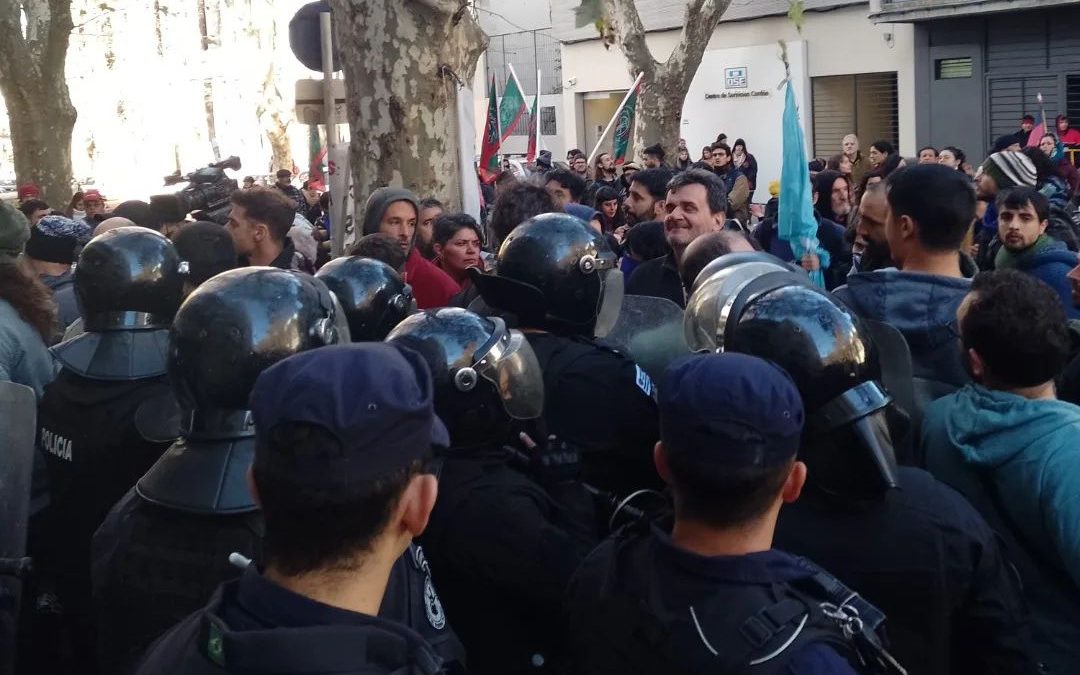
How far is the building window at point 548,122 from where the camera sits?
107ft

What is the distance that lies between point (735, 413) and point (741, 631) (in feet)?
1.19

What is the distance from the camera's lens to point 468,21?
6.76 meters

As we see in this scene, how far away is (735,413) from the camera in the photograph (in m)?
1.99

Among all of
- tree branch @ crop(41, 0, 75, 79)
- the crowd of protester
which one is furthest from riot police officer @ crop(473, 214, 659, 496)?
tree branch @ crop(41, 0, 75, 79)

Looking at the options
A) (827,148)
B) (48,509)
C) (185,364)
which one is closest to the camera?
(185,364)

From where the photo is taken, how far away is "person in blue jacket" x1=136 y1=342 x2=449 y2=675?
1.62 metres

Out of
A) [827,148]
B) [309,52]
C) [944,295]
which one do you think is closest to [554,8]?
[827,148]

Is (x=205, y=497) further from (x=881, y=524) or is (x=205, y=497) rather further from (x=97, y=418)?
(x=881, y=524)

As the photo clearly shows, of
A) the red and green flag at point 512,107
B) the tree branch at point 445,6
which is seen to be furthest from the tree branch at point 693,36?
the tree branch at point 445,6

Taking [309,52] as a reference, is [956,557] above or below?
below

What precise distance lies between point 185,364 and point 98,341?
0.95 meters

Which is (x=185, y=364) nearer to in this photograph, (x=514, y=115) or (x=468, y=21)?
(x=468, y=21)

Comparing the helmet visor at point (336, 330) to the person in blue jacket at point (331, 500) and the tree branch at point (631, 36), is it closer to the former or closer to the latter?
the person in blue jacket at point (331, 500)

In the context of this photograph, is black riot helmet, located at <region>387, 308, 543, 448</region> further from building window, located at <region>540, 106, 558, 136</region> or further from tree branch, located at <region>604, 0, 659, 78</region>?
building window, located at <region>540, 106, 558, 136</region>
